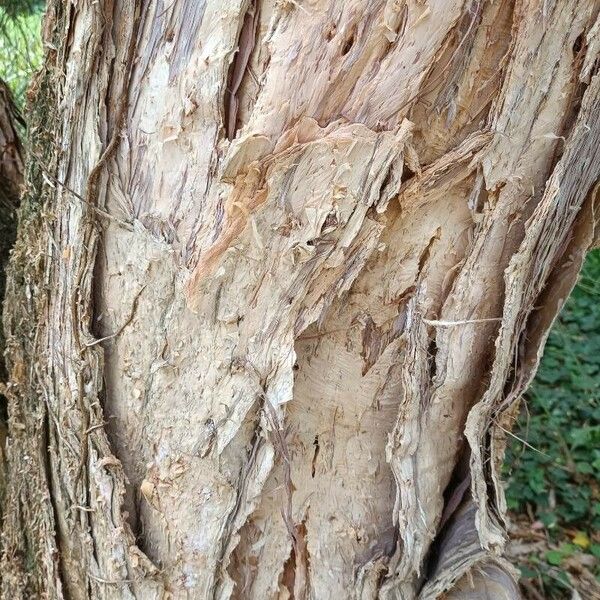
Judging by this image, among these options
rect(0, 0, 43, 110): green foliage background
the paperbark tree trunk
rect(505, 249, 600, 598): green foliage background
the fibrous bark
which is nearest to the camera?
the paperbark tree trunk

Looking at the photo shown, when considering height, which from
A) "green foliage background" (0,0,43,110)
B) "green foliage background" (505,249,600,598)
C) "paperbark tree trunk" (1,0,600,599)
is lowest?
"green foliage background" (505,249,600,598)

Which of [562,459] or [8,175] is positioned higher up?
[8,175]

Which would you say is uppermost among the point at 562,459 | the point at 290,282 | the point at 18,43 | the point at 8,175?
the point at 18,43

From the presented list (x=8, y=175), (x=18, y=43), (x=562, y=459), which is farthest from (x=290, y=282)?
(x=562, y=459)

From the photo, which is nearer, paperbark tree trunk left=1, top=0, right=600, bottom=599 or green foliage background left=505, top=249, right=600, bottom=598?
paperbark tree trunk left=1, top=0, right=600, bottom=599

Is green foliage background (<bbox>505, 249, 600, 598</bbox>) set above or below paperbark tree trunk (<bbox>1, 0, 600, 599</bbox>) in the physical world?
below

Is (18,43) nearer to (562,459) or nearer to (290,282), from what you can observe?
(290,282)

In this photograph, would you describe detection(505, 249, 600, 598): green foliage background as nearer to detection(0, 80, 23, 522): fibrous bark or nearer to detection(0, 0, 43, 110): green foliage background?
detection(0, 80, 23, 522): fibrous bark

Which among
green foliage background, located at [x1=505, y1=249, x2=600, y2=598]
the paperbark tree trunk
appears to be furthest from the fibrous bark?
green foliage background, located at [x1=505, y1=249, x2=600, y2=598]

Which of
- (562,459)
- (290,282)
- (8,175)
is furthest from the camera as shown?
(562,459)
